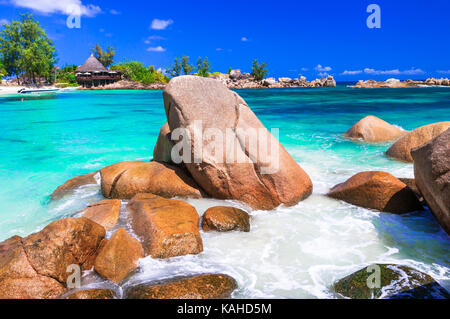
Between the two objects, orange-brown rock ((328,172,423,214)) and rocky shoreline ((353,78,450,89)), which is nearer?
orange-brown rock ((328,172,423,214))

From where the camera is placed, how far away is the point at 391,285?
307 cm

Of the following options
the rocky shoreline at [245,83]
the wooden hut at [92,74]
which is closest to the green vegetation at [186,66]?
the rocky shoreline at [245,83]

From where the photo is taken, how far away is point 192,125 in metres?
5.39

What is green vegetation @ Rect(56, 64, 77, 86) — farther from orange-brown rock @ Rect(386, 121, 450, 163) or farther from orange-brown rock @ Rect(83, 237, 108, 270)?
orange-brown rock @ Rect(83, 237, 108, 270)

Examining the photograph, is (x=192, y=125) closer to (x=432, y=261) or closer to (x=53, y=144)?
(x=432, y=261)

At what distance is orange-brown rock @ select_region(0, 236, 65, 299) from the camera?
295 centimetres

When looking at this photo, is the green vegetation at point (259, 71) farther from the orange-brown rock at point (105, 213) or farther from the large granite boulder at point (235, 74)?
the orange-brown rock at point (105, 213)

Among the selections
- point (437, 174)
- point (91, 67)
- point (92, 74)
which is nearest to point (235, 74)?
point (92, 74)

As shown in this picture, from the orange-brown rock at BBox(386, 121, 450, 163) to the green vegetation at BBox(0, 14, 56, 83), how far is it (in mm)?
61270

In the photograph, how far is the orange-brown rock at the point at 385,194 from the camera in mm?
Result: 4980

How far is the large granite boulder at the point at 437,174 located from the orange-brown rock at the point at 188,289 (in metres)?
2.89

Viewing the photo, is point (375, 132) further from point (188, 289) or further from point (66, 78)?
point (66, 78)

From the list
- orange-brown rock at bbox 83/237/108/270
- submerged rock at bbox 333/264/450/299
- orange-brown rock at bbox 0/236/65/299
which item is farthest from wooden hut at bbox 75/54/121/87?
submerged rock at bbox 333/264/450/299
